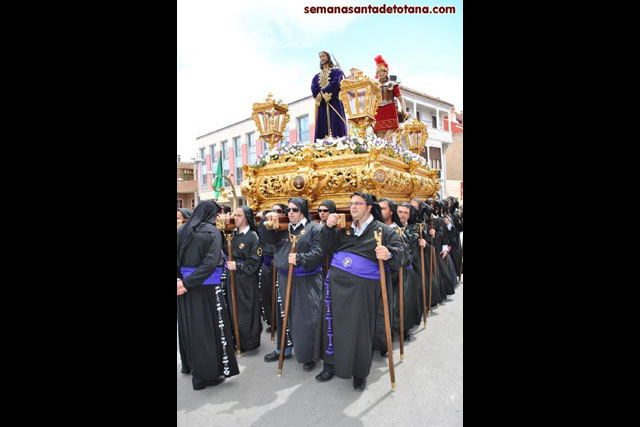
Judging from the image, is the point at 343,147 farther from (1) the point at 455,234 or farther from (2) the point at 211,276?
(1) the point at 455,234

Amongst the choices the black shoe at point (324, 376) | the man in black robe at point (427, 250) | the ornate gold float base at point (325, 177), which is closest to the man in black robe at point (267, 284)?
the ornate gold float base at point (325, 177)

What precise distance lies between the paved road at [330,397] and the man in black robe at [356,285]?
0.24m

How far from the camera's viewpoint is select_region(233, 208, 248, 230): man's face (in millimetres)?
4703

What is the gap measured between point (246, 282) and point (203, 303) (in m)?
1.19

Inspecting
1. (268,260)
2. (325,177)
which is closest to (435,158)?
(325,177)

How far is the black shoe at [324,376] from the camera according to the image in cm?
370

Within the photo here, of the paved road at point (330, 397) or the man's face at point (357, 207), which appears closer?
the paved road at point (330, 397)

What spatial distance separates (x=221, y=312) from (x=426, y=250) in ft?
13.6

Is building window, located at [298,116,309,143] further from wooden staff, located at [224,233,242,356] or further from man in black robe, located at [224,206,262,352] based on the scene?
wooden staff, located at [224,233,242,356]

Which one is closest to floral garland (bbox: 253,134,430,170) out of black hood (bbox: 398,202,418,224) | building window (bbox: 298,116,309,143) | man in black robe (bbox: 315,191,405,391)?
black hood (bbox: 398,202,418,224)

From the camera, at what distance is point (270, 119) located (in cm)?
710

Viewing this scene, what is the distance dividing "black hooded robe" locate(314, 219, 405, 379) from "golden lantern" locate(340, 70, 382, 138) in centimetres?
269

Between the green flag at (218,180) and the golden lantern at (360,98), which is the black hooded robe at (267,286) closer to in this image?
→ the green flag at (218,180)

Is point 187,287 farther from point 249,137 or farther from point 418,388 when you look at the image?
point 249,137
